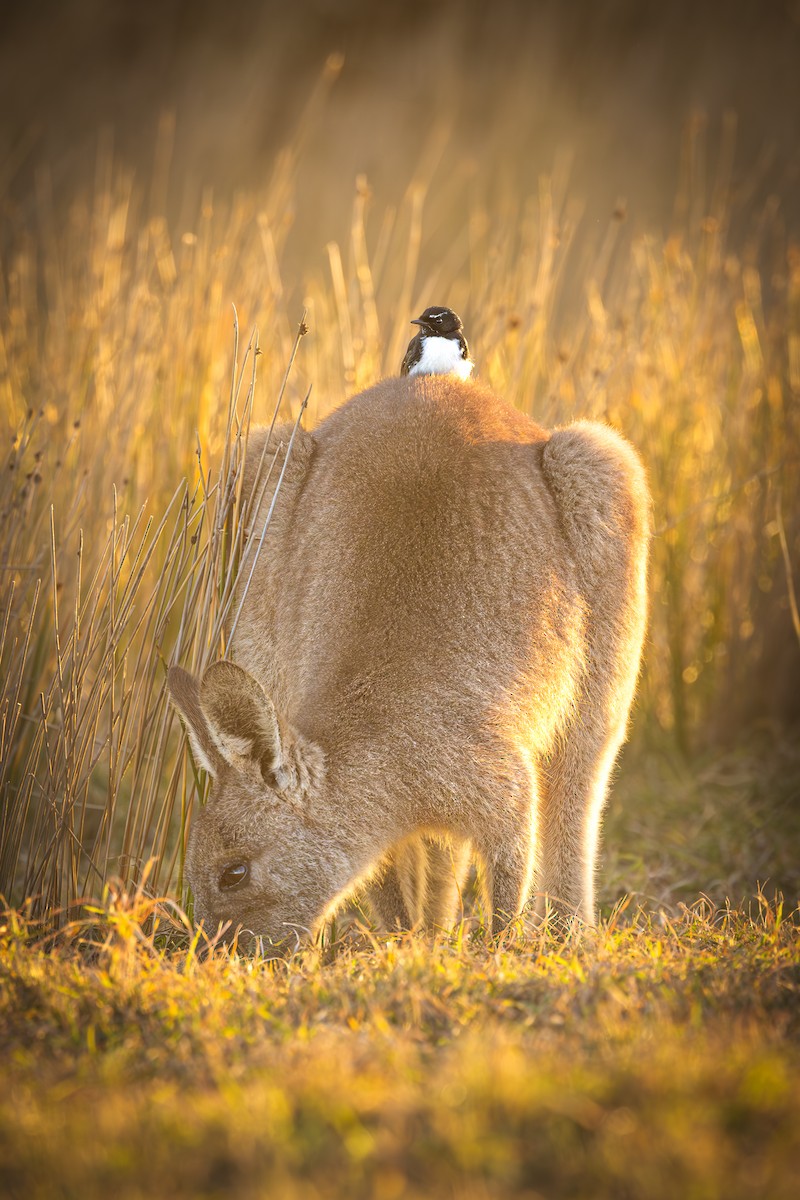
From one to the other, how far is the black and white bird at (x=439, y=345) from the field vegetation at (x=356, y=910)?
0.60 metres

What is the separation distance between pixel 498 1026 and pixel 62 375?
395 centimetres

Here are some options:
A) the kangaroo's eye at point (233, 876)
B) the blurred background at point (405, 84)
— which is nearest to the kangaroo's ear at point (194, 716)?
the kangaroo's eye at point (233, 876)

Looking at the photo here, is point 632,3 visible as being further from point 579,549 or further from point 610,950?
point 610,950

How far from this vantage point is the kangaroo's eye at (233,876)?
290cm

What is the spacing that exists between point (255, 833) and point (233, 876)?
12cm

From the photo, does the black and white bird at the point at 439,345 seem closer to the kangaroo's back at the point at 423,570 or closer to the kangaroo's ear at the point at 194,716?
the kangaroo's back at the point at 423,570

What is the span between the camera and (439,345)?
165 inches

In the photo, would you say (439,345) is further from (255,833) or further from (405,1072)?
(405,1072)

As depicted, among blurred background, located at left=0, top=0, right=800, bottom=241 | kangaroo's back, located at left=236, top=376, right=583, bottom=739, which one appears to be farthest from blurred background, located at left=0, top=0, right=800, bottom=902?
blurred background, located at left=0, top=0, right=800, bottom=241

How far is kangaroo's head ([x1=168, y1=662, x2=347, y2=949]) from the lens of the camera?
113 inches

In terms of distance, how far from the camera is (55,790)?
3.28 meters

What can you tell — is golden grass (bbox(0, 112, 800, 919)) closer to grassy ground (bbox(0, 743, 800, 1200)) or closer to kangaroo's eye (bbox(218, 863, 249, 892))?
kangaroo's eye (bbox(218, 863, 249, 892))

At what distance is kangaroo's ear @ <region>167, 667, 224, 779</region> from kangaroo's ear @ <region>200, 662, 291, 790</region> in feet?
0.16

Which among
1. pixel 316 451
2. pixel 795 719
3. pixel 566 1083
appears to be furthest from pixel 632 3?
pixel 566 1083
